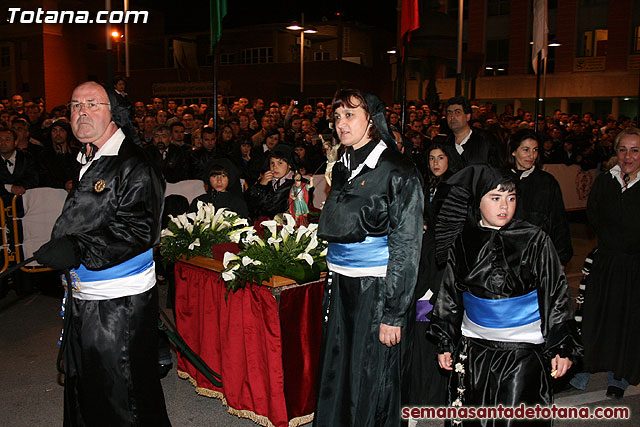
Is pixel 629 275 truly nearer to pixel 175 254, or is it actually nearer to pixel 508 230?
pixel 508 230

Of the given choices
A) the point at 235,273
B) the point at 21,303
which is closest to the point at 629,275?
the point at 235,273

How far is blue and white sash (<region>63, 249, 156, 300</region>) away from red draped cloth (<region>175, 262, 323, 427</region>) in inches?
43.4

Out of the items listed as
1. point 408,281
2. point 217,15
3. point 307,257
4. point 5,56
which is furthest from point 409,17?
point 5,56

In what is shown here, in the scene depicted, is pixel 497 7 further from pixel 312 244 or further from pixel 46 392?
pixel 46 392

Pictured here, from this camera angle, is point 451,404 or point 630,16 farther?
point 630,16

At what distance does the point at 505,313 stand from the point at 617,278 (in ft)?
7.51

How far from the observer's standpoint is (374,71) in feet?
130

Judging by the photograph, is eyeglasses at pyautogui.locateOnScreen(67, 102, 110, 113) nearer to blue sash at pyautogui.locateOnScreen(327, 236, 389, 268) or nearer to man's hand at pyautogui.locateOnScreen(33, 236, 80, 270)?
man's hand at pyautogui.locateOnScreen(33, 236, 80, 270)

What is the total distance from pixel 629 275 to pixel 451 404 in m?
2.40

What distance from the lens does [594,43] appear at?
3231 centimetres

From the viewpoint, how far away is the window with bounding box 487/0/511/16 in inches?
1396

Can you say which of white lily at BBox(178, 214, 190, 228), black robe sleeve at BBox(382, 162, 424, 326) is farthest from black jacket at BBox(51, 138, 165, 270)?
white lily at BBox(178, 214, 190, 228)

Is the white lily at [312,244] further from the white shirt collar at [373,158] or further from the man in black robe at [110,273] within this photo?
the man in black robe at [110,273]

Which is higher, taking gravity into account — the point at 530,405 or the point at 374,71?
the point at 374,71
